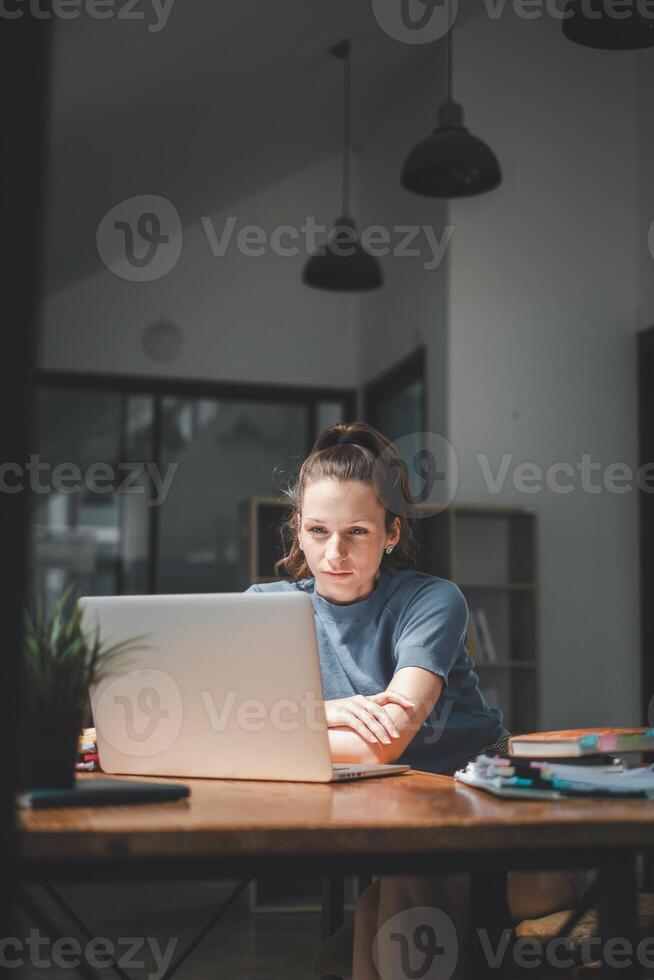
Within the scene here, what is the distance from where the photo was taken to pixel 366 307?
655cm

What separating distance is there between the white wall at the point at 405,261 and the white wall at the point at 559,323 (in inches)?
6.1

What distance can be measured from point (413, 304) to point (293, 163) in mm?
1228

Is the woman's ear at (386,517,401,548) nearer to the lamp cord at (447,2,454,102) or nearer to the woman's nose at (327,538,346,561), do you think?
the woman's nose at (327,538,346,561)

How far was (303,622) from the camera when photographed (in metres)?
1.46

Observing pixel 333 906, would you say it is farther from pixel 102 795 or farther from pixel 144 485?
pixel 144 485

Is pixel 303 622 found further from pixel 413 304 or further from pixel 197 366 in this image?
pixel 197 366

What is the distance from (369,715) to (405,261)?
441 cm

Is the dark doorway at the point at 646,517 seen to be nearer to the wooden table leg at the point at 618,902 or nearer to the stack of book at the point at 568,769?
the stack of book at the point at 568,769

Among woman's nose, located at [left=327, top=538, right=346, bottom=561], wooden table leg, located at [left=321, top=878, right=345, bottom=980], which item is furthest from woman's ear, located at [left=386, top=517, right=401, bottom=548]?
wooden table leg, located at [left=321, top=878, right=345, bottom=980]

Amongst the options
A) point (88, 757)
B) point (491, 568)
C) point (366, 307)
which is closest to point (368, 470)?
point (88, 757)

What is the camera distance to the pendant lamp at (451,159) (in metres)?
3.69

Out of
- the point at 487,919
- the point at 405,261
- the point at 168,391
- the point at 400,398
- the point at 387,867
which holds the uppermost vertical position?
the point at 405,261

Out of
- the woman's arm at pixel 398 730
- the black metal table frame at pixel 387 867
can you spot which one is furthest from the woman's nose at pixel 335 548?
the black metal table frame at pixel 387 867

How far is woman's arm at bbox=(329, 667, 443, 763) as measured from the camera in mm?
1752
